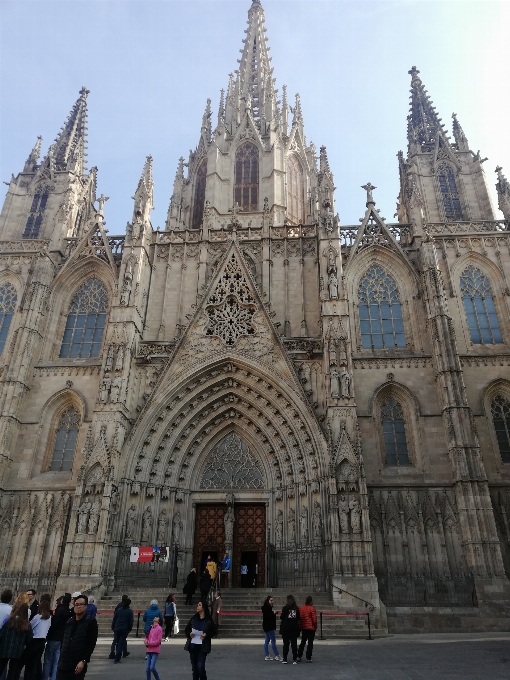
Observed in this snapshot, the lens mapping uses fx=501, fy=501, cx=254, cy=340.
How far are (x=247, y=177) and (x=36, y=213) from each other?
12.5 m

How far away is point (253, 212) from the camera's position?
93.5 feet

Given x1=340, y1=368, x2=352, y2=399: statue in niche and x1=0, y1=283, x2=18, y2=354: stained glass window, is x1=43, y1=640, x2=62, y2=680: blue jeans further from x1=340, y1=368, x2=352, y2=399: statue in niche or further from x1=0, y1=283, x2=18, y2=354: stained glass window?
x1=0, y1=283, x2=18, y2=354: stained glass window

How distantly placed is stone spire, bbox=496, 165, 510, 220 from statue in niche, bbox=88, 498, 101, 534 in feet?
75.7

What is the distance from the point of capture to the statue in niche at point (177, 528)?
1923 cm

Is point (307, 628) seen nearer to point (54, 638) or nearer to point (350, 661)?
point (350, 661)

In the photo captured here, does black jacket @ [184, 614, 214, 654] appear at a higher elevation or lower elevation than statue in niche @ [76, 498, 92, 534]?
lower

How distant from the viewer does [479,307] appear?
23234 millimetres

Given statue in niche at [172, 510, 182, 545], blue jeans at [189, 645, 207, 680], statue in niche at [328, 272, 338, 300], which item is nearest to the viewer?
blue jeans at [189, 645, 207, 680]

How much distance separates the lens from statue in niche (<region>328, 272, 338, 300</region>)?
69.7 feet

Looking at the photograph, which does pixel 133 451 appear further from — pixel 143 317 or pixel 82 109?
pixel 82 109

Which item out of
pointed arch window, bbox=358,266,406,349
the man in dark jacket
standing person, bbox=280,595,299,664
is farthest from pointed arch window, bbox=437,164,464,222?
the man in dark jacket

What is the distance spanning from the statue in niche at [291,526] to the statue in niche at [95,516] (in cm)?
691

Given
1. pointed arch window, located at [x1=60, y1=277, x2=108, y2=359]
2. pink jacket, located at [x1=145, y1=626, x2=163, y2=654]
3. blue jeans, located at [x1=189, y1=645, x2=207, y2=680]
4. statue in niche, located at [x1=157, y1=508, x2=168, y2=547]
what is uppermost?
pointed arch window, located at [x1=60, y1=277, x2=108, y2=359]

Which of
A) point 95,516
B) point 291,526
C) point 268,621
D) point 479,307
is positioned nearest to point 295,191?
point 479,307
